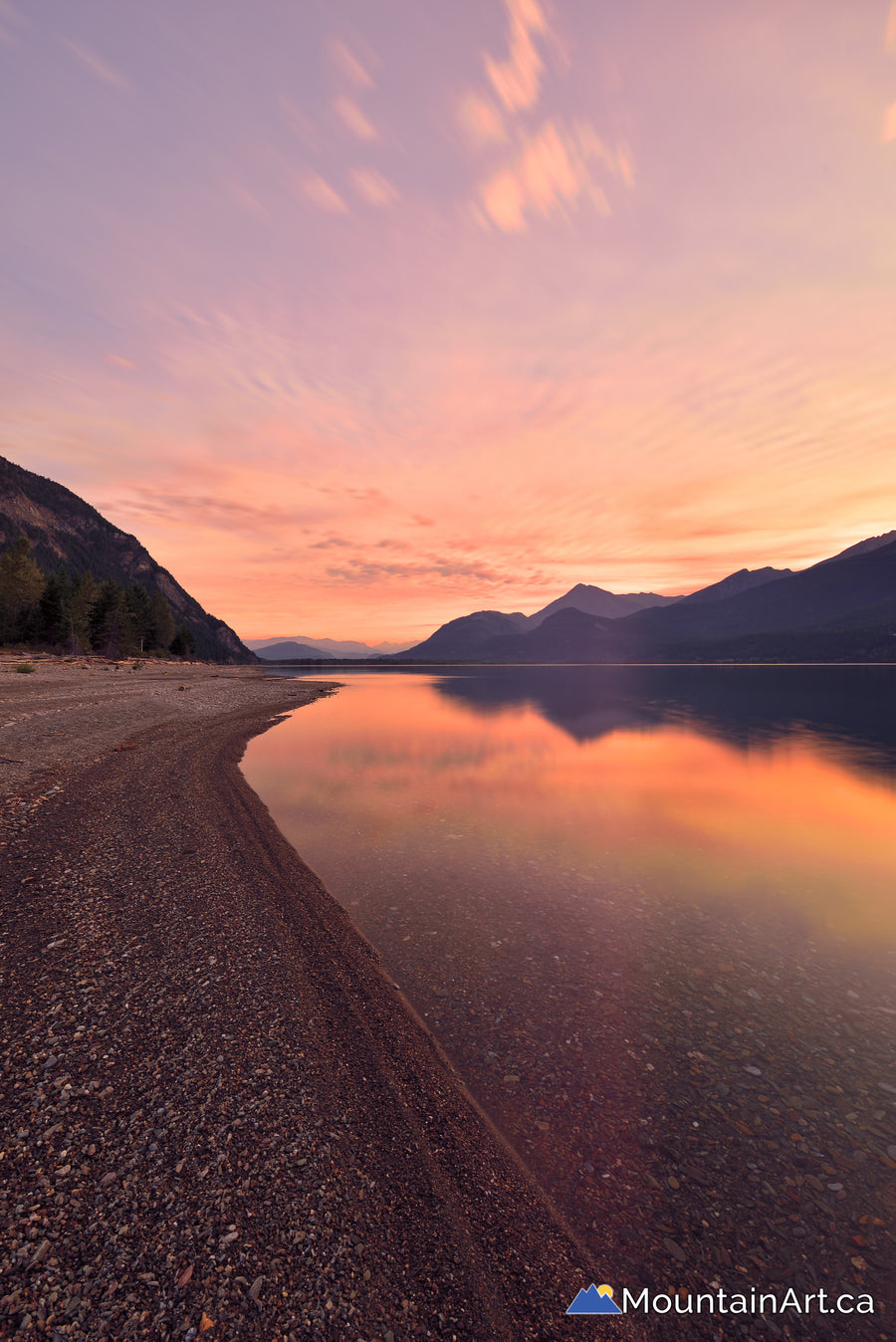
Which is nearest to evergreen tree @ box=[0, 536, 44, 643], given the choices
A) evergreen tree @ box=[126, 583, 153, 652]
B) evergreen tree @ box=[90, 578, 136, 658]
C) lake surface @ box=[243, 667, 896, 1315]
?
evergreen tree @ box=[90, 578, 136, 658]

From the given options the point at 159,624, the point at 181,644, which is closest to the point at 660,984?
the point at 159,624

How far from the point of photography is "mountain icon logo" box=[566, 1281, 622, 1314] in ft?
17.1

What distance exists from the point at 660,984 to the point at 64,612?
133m

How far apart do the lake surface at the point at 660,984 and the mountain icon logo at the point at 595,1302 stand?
26cm

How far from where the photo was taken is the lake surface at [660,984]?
6.36m

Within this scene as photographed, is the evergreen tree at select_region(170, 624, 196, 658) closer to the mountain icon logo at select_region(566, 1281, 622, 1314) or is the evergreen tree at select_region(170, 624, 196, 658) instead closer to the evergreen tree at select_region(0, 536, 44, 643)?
the evergreen tree at select_region(0, 536, 44, 643)

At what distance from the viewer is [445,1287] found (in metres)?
5.04

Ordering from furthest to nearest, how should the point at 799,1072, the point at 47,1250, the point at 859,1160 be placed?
the point at 799,1072 → the point at 859,1160 → the point at 47,1250

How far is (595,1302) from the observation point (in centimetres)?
530

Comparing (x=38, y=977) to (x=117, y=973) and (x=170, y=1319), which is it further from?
(x=170, y=1319)

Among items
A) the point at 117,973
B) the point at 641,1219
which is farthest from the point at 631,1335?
the point at 117,973

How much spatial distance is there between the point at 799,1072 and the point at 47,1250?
10593 millimetres

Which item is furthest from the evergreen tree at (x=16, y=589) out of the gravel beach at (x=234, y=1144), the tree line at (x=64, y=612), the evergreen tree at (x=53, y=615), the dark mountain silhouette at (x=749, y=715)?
the gravel beach at (x=234, y=1144)

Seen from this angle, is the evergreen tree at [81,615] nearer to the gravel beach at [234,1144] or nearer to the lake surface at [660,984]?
the lake surface at [660,984]
